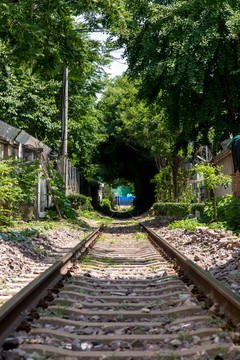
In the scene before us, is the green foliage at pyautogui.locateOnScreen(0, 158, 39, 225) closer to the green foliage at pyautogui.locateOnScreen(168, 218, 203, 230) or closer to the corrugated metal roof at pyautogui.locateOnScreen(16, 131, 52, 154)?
the corrugated metal roof at pyautogui.locateOnScreen(16, 131, 52, 154)

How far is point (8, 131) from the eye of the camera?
10383 mm

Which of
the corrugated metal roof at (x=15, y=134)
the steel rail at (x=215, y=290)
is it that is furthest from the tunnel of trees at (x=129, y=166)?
the steel rail at (x=215, y=290)

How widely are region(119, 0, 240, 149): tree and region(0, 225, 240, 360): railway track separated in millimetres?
5583

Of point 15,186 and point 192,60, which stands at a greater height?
point 192,60

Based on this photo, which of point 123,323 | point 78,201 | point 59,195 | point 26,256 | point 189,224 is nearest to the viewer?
point 123,323

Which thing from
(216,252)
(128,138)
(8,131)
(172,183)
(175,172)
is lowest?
(216,252)

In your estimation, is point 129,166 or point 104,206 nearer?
point 129,166

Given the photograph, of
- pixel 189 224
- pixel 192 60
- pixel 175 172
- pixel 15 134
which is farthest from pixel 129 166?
pixel 192 60

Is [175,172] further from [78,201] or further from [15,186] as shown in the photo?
[15,186]

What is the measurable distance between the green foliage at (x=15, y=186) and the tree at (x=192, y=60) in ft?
14.1

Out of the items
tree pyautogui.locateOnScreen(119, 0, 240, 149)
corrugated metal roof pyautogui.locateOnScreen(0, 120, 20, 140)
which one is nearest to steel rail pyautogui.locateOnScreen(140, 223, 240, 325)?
tree pyautogui.locateOnScreen(119, 0, 240, 149)

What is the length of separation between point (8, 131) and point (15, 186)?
1535mm

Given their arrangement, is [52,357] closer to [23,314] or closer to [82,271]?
[23,314]

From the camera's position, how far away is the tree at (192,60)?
896cm
